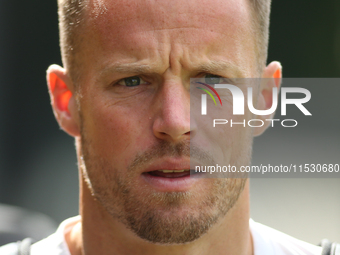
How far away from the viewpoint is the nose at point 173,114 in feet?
6.72

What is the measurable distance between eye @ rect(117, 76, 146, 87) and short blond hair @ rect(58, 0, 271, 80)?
319 millimetres

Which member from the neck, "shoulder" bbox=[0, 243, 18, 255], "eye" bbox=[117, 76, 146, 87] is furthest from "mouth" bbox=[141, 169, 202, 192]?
"shoulder" bbox=[0, 243, 18, 255]

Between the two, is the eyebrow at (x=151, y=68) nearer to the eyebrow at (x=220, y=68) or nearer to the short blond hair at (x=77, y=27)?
the eyebrow at (x=220, y=68)

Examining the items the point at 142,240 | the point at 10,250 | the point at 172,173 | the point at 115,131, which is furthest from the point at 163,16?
the point at 10,250

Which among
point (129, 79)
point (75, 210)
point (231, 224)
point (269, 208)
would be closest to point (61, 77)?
point (129, 79)

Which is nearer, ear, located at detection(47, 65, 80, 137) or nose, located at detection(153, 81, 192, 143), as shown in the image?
nose, located at detection(153, 81, 192, 143)

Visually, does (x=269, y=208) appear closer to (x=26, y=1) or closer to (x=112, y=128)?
(x=112, y=128)

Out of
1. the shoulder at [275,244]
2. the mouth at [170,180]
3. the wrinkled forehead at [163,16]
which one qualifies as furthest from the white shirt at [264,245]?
the wrinkled forehead at [163,16]

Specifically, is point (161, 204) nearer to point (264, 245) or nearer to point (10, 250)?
point (264, 245)

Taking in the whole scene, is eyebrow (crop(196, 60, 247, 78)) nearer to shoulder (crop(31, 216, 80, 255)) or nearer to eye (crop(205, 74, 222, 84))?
eye (crop(205, 74, 222, 84))

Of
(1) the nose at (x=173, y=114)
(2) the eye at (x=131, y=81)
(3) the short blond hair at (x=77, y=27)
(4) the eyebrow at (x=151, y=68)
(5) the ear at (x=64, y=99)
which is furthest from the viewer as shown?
(5) the ear at (x=64, y=99)

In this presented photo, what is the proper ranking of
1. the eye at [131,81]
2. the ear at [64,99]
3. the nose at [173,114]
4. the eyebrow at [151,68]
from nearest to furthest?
the nose at [173,114], the eyebrow at [151,68], the eye at [131,81], the ear at [64,99]

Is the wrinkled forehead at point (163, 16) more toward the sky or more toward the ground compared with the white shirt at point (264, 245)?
more toward the sky

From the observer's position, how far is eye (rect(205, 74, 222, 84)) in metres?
2.27
